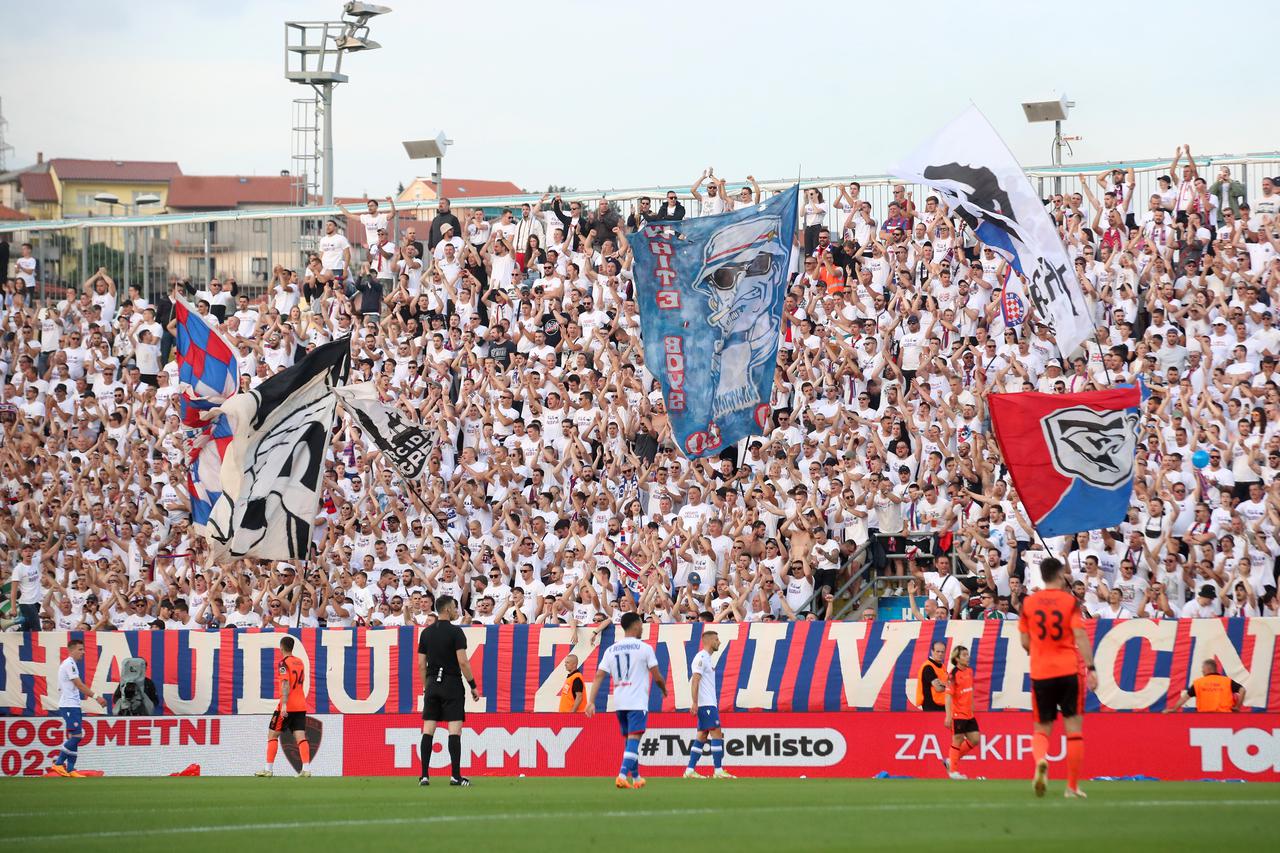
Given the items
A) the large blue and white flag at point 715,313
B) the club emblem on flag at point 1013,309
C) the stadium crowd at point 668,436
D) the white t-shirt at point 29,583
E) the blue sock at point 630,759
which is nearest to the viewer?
the blue sock at point 630,759

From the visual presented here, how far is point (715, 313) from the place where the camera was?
21672mm

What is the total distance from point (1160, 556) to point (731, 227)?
694 cm

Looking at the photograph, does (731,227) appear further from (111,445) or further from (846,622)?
(111,445)

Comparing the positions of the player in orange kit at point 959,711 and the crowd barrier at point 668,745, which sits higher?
the player in orange kit at point 959,711

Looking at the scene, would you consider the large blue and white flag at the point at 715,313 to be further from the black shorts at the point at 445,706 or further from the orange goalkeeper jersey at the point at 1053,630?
the orange goalkeeper jersey at the point at 1053,630

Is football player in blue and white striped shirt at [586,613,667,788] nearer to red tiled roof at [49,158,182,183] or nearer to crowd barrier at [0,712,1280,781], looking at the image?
crowd barrier at [0,712,1280,781]

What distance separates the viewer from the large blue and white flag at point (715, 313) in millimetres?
21422

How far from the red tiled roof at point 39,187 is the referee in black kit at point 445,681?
8726cm

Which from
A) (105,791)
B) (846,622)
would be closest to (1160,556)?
(846,622)

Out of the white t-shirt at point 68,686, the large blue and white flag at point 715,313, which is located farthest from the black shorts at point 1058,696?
the white t-shirt at point 68,686

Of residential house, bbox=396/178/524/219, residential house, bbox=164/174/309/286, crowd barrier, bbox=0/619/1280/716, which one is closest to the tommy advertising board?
crowd barrier, bbox=0/619/1280/716

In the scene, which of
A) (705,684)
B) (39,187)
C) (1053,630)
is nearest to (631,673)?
(705,684)

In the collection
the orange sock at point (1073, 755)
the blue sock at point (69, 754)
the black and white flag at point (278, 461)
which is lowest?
the blue sock at point (69, 754)

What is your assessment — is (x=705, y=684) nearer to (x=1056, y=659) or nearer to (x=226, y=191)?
(x=1056, y=659)
